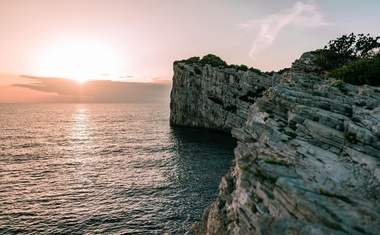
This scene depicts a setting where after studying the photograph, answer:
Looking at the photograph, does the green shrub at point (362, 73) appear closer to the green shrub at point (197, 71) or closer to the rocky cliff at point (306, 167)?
the rocky cliff at point (306, 167)

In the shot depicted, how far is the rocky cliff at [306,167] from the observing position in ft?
38.5

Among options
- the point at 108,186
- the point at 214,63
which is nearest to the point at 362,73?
the point at 108,186

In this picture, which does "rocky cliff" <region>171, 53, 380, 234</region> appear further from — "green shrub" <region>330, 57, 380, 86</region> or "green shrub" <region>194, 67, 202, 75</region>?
"green shrub" <region>194, 67, 202, 75</region>

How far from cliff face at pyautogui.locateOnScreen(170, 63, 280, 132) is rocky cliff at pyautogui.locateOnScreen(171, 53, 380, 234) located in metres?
67.0

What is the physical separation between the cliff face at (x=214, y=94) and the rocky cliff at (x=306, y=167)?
67037mm

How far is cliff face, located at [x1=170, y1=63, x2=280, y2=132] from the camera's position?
96688mm

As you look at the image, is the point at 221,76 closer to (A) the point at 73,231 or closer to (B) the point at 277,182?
(A) the point at 73,231

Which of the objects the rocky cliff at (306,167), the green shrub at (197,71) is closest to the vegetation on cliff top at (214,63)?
the green shrub at (197,71)

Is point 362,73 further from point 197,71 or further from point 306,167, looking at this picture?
point 197,71

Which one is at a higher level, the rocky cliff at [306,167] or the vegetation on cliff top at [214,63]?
the vegetation on cliff top at [214,63]

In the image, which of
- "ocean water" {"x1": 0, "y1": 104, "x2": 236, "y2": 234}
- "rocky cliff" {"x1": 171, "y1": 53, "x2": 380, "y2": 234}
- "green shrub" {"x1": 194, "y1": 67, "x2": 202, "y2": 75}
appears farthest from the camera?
"green shrub" {"x1": 194, "y1": 67, "x2": 202, "y2": 75}

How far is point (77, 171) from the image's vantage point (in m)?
55.6

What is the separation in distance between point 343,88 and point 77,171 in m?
54.9

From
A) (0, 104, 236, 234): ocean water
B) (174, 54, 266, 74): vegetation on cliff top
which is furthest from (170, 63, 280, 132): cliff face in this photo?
(0, 104, 236, 234): ocean water
